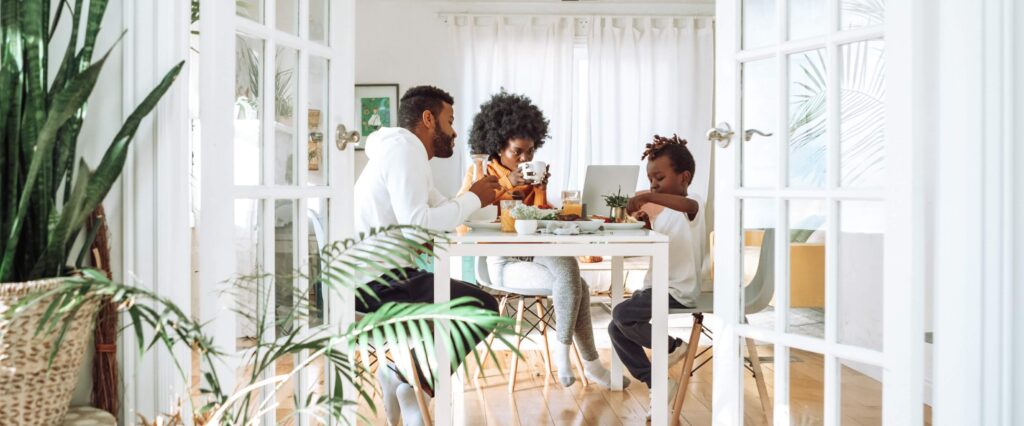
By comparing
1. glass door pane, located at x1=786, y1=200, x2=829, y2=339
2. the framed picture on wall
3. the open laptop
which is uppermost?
the framed picture on wall

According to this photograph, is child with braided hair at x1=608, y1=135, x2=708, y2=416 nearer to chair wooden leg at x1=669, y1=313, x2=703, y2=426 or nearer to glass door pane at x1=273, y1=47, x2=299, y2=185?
chair wooden leg at x1=669, y1=313, x2=703, y2=426

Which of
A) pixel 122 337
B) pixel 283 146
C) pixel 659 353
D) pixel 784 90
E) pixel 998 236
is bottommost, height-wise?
pixel 659 353

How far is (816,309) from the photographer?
193 centimetres

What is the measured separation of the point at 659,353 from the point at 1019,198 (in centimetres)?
116

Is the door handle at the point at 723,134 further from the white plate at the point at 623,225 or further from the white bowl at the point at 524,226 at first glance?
the white plate at the point at 623,225

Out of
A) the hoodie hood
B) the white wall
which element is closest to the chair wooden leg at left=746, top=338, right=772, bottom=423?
the hoodie hood

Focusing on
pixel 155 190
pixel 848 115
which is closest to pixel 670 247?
pixel 848 115

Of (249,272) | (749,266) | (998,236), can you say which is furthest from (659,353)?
(249,272)

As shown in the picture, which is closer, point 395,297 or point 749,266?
point 749,266

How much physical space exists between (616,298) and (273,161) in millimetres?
1988

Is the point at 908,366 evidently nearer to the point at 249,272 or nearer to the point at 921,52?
the point at 921,52

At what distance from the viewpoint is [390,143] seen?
2756 mm

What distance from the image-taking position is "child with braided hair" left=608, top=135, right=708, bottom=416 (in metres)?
2.96

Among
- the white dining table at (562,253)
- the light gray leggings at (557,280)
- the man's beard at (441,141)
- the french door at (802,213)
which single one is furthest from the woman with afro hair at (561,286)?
the french door at (802,213)
